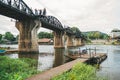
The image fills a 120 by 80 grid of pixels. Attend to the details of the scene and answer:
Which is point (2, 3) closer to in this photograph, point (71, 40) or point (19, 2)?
point (19, 2)

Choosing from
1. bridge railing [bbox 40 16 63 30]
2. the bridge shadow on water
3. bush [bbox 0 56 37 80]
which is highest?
bridge railing [bbox 40 16 63 30]

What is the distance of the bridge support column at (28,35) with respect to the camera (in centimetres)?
5750

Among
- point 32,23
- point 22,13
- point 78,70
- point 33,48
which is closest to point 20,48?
point 33,48

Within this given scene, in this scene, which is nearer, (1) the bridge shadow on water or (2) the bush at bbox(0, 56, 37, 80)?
(2) the bush at bbox(0, 56, 37, 80)

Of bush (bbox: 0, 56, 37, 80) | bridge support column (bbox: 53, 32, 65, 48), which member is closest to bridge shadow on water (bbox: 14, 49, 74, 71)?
bush (bbox: 0, 56, 37, 80)

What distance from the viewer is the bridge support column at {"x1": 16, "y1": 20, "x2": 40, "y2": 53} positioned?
57.5m

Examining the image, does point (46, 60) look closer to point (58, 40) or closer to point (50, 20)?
point (50, 20)

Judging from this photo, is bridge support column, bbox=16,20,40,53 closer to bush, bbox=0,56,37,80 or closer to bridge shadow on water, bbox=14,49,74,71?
bridge shadow on water, bbox=14,49,74,71

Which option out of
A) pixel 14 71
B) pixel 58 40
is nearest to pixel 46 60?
pixel 14 71

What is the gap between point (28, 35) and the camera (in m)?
58.7

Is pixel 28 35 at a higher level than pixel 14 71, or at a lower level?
higher

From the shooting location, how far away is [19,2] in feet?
166

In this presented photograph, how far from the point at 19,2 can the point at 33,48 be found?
47.8ft

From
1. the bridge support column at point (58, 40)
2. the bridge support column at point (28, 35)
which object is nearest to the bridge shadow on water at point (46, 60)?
the bridge support column at point (28, 35)
